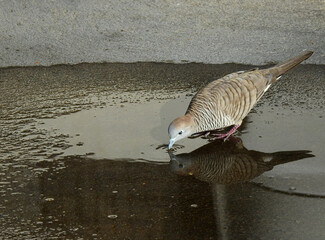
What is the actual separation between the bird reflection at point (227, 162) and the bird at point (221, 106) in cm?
16

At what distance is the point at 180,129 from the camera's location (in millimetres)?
4477

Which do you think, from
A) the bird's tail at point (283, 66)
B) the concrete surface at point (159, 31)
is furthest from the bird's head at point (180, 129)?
the concrete surface at point (159, 31)

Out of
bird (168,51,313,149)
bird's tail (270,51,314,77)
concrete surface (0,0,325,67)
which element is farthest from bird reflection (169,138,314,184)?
concrete surface (0,0,325,67)

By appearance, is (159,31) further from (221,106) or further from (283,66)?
(221,106)

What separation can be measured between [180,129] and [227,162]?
1.47ft

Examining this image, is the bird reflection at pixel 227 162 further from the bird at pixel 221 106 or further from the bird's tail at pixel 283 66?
the bird's tail at pixel 283 66

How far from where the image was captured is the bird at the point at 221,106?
456 cm

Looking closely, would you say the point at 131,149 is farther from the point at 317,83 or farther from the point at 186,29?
the point at 186,29

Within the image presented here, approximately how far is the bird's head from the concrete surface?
1984mm

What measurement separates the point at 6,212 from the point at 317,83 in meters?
3.30

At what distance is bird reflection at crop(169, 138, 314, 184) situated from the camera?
172 inches

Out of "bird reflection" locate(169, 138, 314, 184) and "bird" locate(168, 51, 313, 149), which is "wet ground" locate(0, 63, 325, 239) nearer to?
"bird reflection" locate(169, 138, 314, 184)

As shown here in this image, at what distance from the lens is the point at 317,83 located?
19.1 ft

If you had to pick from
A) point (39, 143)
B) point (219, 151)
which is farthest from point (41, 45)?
point (219, 151)
